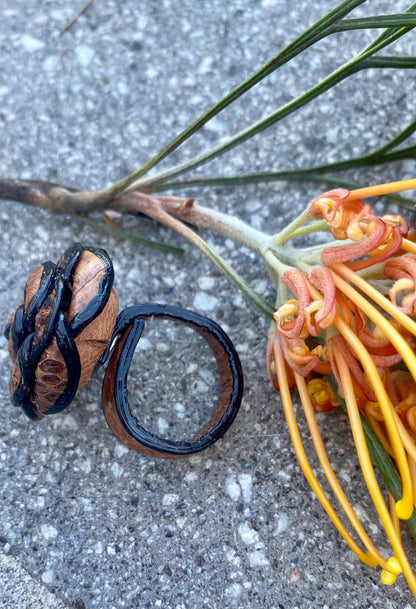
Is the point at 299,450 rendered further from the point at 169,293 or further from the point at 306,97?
the point at 306,97

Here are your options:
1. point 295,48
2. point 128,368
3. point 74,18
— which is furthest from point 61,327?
point 74,18

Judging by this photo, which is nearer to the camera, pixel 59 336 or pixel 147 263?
pixel 59 336

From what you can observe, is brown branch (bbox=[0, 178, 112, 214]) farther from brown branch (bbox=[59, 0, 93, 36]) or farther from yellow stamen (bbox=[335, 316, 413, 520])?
yellow stamen (bbox=[335, 316, 413, 520])

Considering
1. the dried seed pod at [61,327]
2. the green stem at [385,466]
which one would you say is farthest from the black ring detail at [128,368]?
the green stem at [385,466]

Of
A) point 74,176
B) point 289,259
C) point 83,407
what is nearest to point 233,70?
point 74,176

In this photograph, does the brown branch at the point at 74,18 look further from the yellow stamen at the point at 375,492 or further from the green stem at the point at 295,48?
the yellow stamen at the point at 375,492

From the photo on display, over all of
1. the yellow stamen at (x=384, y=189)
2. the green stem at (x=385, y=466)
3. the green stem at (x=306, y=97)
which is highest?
the green stem at (x=306, y=97)

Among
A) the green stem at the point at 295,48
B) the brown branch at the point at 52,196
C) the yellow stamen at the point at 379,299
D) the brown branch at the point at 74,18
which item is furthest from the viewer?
the brown branch at the point at 74,18

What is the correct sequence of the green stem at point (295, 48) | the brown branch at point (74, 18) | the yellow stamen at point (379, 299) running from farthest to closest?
the brown branch at point (74, 18) < the green stem at point (295, 48) < the yellow stamen at point (379, 299)

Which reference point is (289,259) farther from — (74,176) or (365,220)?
(74,176)
